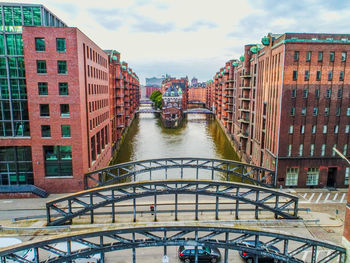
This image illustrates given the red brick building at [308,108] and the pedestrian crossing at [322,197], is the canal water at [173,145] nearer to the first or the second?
the red brick building at [308,108]

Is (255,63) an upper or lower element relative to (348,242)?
upper

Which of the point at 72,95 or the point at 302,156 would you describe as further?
the point at 302,156

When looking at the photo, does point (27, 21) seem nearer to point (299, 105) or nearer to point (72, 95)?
point (72, 95)

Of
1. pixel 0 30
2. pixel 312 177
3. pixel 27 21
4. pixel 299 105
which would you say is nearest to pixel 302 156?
pixel 312 177

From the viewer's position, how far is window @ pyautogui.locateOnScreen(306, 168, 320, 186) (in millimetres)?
33781

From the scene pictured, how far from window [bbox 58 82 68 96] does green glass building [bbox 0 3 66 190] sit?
421cm

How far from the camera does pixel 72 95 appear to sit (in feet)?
98.5

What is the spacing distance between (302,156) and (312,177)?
3319 mm

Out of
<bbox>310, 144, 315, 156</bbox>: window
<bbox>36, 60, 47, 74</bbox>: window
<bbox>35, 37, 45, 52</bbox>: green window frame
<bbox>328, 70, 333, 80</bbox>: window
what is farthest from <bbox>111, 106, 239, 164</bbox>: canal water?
<bbox>35, 37, 45, 52</bbox>: green window frame

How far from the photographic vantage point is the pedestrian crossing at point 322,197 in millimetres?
30047

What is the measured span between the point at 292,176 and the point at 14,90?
36.3 metres

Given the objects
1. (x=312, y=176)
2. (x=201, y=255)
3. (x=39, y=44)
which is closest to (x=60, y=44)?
(x=39, y=44)

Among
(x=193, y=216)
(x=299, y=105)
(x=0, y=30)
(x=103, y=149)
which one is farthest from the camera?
(x=103, y=149)

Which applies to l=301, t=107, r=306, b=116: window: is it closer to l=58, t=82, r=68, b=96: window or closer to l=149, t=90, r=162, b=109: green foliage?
l=58, t=82, r=68, b=96: window
